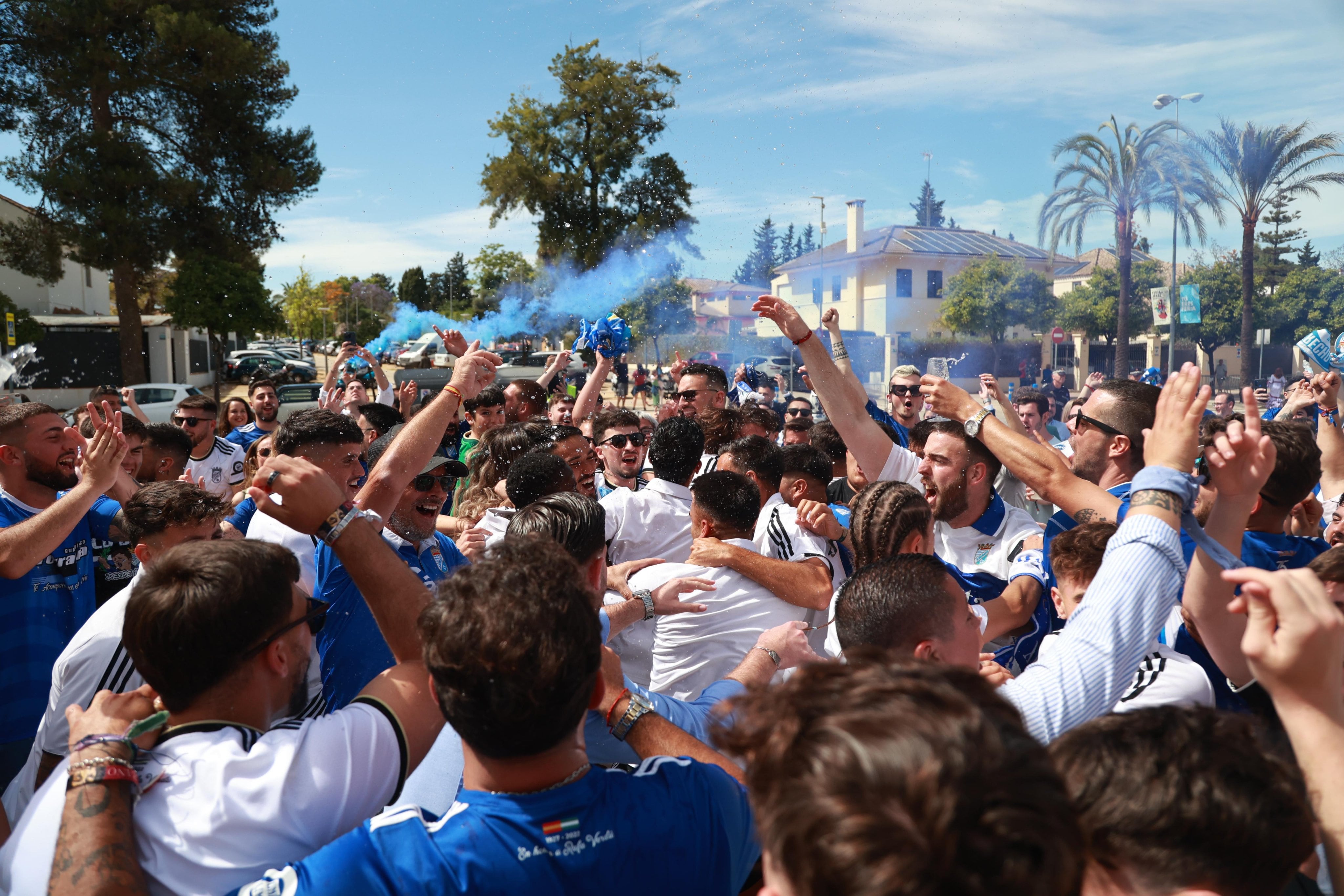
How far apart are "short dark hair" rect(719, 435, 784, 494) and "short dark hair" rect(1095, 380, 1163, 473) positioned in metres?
1.59

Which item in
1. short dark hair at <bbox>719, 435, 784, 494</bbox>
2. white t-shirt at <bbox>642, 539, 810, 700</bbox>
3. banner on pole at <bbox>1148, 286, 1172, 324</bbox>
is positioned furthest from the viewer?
banner on pole at <bbox>1148, 286, 1172, 324</bbox>

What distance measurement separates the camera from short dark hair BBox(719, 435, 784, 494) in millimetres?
4695

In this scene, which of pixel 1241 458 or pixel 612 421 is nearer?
pixel 1241 458

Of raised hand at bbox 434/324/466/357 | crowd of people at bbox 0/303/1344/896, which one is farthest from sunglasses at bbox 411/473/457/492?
raised hand at bbox 434/324/466/357

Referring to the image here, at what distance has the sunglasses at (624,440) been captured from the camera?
5.56 m

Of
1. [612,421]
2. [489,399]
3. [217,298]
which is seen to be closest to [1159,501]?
[612,421]

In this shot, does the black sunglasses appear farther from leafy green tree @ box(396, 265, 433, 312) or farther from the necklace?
leafy green tree @ box(396, 265, 433, 312)

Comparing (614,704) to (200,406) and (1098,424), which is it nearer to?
(1098,424)

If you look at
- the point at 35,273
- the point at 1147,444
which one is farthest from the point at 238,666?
the point at 35,273

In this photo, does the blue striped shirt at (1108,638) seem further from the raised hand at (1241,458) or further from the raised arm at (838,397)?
the raised arm at (838,397)

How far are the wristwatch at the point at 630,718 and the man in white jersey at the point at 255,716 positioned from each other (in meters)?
0.41

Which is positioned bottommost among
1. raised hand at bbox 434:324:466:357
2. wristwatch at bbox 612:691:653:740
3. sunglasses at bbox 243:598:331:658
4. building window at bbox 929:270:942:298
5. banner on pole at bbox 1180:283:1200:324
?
wristwatch at bbox 612:691:653:740

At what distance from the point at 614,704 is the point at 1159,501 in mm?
1315

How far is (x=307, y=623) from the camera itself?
80.5 inches
